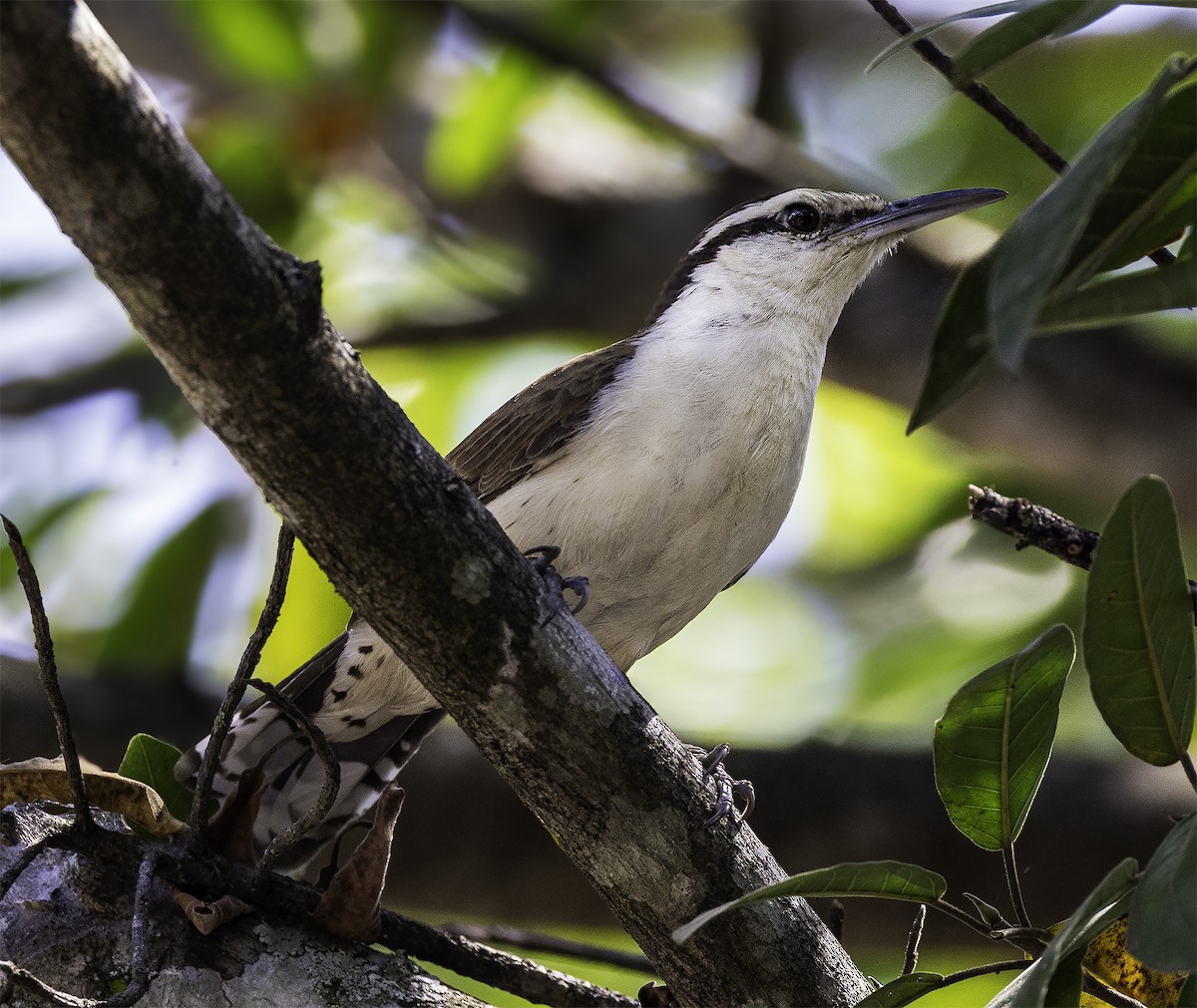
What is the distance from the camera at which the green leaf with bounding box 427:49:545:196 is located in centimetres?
657

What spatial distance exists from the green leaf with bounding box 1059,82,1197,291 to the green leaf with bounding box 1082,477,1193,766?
34cm

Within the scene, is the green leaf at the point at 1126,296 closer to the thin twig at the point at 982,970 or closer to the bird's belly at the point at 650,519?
the thin twig at the point at 982,970

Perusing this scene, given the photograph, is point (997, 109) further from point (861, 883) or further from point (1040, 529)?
point (861, 883)

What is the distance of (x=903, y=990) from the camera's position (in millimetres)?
2254

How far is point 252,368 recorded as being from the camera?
6.51 feet

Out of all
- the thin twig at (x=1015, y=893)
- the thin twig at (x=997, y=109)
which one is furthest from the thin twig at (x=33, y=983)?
the thin twig at (x=997, y=109)

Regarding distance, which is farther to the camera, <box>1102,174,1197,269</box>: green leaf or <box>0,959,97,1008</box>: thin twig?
<box>0,959,97,1008</box>: thin twig

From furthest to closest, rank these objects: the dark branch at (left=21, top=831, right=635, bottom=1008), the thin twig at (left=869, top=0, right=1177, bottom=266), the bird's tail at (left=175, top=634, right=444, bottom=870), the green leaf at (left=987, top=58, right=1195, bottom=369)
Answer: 1. the bird's tail at (left=175, top=634, right=444, bottom=870)
2. the dark branch at (left=21, top=831, right=635, bottom=1008)
3. the thin twig at (left=869, top=0, right=1177, bottom=266)
4. the green leaf at (left=987, top=58, right=1195, bottom=369)

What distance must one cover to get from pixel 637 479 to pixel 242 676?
55.0 inches

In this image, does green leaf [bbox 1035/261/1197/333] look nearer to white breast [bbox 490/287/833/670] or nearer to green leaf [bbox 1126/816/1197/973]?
green leaf [bbox 1126/816/1197/973]

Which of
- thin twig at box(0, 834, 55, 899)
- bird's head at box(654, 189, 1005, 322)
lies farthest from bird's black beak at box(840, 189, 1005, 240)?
thin twig at box(0, 834, 55, 899)

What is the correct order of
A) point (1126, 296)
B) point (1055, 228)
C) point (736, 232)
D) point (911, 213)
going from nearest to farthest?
point (1055, 228), point (1126, 296), point (911, 213), point (736, 232)

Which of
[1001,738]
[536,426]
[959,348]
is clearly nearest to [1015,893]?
[1001,738]

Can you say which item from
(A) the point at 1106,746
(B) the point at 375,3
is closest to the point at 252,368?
(A) the point at 1106,746
